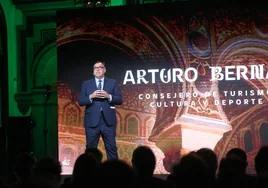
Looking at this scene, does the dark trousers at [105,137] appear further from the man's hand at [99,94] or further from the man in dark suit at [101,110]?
the man's hand at [99,94]

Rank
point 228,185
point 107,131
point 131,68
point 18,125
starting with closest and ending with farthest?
point 228,185 → point 107,131 → point 131,68 → point 18,125

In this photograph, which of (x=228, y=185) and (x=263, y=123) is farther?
(x=263, y=123)

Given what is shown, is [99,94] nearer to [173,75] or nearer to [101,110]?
[101,110]

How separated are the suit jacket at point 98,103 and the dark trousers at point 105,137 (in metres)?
0.06

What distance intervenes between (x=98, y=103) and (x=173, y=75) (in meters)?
1.12

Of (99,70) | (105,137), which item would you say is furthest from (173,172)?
(99,70)

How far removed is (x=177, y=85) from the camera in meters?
7.04

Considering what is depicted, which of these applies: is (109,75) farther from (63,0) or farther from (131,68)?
(63,0)

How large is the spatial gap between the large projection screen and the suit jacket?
0.38 meters

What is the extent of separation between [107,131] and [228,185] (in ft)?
13.0

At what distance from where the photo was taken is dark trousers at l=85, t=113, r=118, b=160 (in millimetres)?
6719

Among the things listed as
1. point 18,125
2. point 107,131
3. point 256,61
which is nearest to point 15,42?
point 18,125

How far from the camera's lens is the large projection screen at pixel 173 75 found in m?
6.88

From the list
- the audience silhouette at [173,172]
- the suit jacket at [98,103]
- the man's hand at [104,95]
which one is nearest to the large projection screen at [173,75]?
the suit jacket at [98,103]
